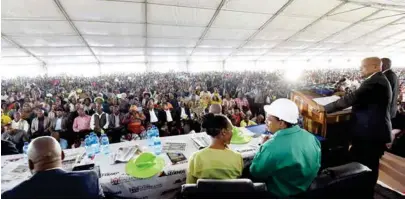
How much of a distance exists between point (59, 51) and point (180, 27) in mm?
6090

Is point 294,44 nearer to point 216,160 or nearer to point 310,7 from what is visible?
point 310,7

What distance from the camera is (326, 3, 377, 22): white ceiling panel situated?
6.04 m

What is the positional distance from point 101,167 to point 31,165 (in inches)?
26.5

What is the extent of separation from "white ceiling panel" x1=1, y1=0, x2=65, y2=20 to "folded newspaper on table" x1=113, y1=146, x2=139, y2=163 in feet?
14.0

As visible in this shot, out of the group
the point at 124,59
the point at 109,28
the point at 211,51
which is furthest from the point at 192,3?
the point at 124,59

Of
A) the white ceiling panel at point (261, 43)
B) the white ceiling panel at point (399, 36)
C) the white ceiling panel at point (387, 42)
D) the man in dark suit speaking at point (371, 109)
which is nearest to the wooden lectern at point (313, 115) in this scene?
the man in dark suit speaking at point (371, 109)

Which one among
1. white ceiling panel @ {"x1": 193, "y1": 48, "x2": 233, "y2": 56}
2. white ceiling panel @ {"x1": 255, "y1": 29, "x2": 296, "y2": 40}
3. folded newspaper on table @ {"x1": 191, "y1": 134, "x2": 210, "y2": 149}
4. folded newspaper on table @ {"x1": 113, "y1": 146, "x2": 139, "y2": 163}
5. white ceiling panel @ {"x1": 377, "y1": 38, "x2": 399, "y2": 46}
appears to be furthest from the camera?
white ceiling panel @ {"x1": 377, "y1": 38, "x2": 399, "y2": 46}

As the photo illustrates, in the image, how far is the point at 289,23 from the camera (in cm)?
724

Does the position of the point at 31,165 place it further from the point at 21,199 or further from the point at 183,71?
the point at 183,71

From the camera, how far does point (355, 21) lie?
7.44 metres

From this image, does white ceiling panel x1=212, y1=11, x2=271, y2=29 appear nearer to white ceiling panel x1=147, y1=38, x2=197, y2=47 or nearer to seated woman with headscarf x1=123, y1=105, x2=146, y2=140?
white ceiling panel x1=147, y1=38, x2=197, y2=47

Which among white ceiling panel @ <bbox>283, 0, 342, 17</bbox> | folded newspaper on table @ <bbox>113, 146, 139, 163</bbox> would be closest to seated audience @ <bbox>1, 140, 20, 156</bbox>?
folded newspaper on table @ <bbox>113, 146, 139, 163</bbox>

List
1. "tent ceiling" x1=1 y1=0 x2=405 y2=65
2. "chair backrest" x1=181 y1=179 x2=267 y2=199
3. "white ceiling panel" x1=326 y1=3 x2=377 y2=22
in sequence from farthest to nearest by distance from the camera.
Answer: "white ceiling panel" x1=326 y1=3 x2=377 y2=22 < "tent ceiling" x1=1 y1=0 x2=405 y2=65 < "chair backrest" x1=181 y1=179 x2=267 y2=199

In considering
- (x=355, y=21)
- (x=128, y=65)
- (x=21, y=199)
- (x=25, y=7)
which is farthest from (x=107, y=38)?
(x=355, y=21)
